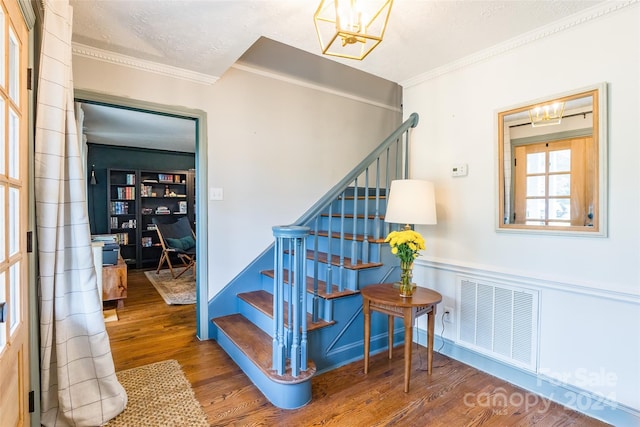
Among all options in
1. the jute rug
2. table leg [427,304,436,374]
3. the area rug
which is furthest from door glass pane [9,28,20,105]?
the area rug

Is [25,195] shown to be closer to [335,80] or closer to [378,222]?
[378,222]

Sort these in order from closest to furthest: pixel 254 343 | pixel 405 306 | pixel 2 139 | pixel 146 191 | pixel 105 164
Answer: pixel 2 139, pixel 405 306, pixel 254 343, pixel 105 164, pixel 146 191

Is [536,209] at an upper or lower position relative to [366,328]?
upper

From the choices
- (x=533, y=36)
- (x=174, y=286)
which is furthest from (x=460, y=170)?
(x=174, y=286)

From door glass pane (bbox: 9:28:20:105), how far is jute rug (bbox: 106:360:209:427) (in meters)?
1.64

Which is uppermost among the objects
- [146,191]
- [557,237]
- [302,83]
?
[302,83]

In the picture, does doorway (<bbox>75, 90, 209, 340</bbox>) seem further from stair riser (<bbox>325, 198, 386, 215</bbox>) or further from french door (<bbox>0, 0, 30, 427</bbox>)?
french door (<bbox>0, 0, 30, 427</bbox>)

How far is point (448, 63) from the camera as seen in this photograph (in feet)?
7.91

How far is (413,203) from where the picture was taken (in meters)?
2.18

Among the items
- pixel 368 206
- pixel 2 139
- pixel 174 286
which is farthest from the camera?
pixel 174 286

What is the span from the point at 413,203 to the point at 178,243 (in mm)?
4107

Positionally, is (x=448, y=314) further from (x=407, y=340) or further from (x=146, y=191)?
(x=146, y=191)

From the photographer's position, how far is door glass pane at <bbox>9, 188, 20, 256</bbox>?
4.03 feet

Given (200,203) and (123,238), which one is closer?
(200,203)
